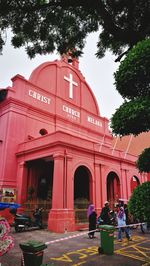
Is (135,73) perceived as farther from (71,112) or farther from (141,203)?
(71,112)

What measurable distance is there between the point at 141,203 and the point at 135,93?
2839 mm

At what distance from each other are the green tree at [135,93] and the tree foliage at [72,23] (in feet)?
2.52

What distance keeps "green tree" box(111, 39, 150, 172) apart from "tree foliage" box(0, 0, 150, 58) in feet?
2.52

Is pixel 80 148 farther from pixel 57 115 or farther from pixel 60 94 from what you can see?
pixel 60 94

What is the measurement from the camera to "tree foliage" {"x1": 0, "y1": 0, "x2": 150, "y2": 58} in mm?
5664

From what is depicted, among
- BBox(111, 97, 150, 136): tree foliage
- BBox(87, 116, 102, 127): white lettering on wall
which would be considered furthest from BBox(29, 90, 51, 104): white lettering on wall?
BBox(111, 97, 150, 136): tree foliage

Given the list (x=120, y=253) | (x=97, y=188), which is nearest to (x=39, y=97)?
(x=97, y=188)

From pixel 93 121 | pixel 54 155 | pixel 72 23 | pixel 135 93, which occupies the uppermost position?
pixel 93 121

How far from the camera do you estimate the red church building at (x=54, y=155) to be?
1320 centimetres

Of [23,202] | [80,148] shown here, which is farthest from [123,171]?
[23,202]

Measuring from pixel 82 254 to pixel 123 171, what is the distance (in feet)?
40.1

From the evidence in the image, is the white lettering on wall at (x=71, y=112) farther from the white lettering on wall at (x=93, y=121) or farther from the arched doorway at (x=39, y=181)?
the arched doorway at (x=39, y=181)

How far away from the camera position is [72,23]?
7.42 metres

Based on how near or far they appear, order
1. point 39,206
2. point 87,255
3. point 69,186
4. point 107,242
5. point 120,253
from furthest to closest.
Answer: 1. point 39,206
2. point 69,186
3. point 120,253
4. point 107,242
5. point 87,255
